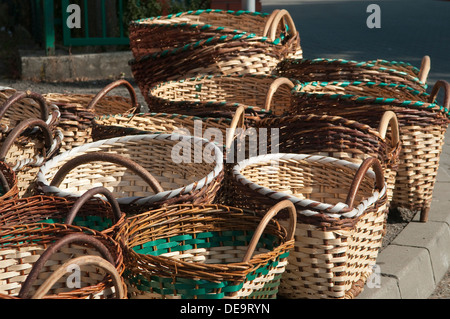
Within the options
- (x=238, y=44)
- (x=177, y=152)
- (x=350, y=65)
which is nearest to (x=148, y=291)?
(x=177, y=152)

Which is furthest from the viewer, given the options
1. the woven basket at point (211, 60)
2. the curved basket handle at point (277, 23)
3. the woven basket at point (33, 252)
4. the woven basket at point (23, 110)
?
the curved basket handle at point (277, 23)

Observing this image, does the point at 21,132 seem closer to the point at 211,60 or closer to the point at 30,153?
the point at 30,153

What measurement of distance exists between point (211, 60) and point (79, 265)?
2.20 m

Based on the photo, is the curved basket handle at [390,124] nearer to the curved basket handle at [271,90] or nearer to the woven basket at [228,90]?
the curved basket handle at [271,90]

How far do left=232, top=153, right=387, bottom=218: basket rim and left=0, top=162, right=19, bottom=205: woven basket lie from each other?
80 cm

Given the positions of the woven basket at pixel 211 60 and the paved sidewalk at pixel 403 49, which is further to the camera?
the woven basket at pixel 211 60

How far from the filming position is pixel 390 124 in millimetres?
2814

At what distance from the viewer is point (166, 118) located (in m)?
3.12

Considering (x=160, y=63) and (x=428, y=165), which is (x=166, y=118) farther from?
(x=428, y=165)

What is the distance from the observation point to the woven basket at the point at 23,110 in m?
2.64

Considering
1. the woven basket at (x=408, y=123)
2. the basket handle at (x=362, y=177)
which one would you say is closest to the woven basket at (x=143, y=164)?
the basket handle at (x=362, y=177)

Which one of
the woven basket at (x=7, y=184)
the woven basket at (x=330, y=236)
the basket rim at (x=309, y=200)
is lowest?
the woven basket at (x=330, y=236)

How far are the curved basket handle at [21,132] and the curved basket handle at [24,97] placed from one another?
108 mm

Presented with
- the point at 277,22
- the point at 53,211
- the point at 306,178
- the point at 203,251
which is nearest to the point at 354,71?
the point at 277,22
